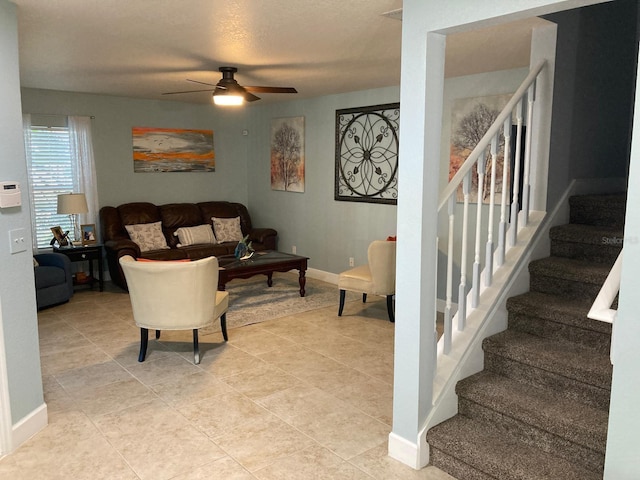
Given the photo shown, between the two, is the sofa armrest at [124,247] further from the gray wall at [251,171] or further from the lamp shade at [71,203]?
the gray wall at [251,171]

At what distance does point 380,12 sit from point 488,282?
5.56 ft

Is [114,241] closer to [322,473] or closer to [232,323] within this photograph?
[232,323]

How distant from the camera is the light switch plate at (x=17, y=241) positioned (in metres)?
2.85

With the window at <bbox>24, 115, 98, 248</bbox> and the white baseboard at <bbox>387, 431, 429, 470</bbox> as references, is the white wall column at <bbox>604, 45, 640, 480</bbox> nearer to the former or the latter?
the white baseboard at <bbox>387, 431, 429, 470</bbox>

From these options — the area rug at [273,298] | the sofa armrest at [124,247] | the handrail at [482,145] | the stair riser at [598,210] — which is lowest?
the area rug at [273,298]

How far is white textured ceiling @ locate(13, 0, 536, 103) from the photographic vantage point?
295 cm

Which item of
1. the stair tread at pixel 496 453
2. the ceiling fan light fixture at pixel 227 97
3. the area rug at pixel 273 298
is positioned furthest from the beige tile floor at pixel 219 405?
the ceiling fan light fixture at pixel 227 97

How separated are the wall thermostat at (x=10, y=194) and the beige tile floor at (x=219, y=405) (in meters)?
1.36

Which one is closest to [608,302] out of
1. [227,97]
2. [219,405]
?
[219,405]

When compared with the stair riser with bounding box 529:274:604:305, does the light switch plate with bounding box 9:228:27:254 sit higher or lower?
higher

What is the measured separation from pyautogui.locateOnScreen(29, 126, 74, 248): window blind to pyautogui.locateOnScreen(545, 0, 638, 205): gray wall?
5.63 metres

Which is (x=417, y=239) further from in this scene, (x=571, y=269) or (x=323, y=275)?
(x=323, y=275)

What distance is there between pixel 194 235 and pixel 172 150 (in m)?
1.31

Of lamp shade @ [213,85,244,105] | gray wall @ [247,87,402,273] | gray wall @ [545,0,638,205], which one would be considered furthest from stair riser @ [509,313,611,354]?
gray wall @ [247,87,402,273]
